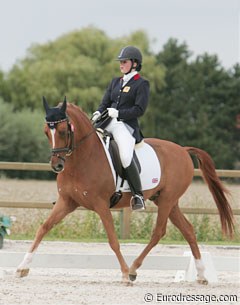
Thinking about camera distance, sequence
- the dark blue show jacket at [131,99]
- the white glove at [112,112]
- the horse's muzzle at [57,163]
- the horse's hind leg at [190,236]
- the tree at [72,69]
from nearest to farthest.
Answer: the horse's muzzle at [57,163] < the white glove at [112,112] < the dark blue show jacket at [131,99] < the horse's hind leg at [190,236] < the tree at [72,69]

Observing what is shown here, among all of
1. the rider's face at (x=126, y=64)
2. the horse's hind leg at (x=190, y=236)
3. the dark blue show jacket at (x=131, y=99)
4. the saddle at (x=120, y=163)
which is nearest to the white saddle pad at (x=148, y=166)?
the saddle at (x=120, y=163)

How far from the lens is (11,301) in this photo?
5.80 metres

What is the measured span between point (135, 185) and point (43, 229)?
0.93 metres

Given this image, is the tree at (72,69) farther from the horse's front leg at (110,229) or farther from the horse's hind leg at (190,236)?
the horse's front leg at (110,229)

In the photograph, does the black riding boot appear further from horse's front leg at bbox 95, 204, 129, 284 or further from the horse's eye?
the horse's eye

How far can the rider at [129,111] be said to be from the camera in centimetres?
729

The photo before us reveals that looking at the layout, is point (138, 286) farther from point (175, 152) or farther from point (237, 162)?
point (237, 162)

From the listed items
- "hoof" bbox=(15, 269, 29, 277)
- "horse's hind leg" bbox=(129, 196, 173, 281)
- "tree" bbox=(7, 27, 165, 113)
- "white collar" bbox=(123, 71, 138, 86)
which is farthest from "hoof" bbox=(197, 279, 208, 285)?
"tree" bbox=(7, 27, 165, 113)

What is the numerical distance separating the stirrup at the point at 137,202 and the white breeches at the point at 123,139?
32 centimetres

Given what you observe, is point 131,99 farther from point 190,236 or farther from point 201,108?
point 201,108

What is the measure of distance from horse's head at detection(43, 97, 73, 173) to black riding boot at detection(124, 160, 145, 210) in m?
0.72

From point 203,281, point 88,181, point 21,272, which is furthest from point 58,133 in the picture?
point 203,281

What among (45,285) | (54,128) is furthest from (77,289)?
(54,128)

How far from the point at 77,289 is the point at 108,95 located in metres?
2.02
